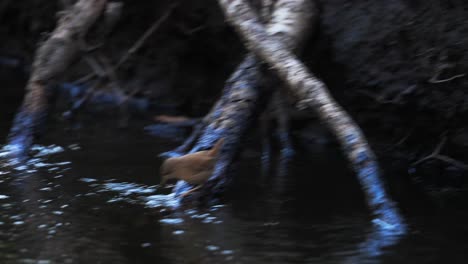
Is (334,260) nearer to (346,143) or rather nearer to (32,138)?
(346,143)

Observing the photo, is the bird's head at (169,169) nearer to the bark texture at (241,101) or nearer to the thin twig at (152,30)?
the bark texture at (241,101)

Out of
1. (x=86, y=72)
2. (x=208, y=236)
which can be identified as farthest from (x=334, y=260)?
(x=86, y=72)

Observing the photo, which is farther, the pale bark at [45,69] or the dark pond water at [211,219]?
the pale bark at [45,69]

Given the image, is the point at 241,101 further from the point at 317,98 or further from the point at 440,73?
the point at 440,73

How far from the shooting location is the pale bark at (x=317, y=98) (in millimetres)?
5688

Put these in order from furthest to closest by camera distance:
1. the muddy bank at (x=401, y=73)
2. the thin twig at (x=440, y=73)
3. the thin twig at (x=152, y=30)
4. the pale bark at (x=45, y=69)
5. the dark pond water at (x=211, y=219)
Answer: the thin twig at (x=152, y=30), the pale bark at (x=45, y=69), the muddy bank at (x=401, y=73), the thin twig at (x=440, y=73), the dark pond water at (x=211, y=219)

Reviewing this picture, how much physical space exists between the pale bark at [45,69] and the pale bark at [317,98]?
7.26ft

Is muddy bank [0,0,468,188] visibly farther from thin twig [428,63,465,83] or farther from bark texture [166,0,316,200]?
bark texture [166,0,316,200]

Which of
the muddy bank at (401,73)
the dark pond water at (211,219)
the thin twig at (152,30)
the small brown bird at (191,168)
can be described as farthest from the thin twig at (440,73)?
the thin twig at (152,30)

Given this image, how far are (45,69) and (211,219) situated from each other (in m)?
3.13

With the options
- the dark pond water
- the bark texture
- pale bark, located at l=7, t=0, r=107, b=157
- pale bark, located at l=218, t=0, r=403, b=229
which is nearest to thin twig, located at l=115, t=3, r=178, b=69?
pale bark, located at l=7, t=0, r=107, b=157

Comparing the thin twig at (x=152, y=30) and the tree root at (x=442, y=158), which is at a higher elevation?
the thin twig at (x=152, y=30)

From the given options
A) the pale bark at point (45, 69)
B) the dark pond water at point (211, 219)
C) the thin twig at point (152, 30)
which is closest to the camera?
the dark pond water at point (211, 219)

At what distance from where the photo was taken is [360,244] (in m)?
5.28
